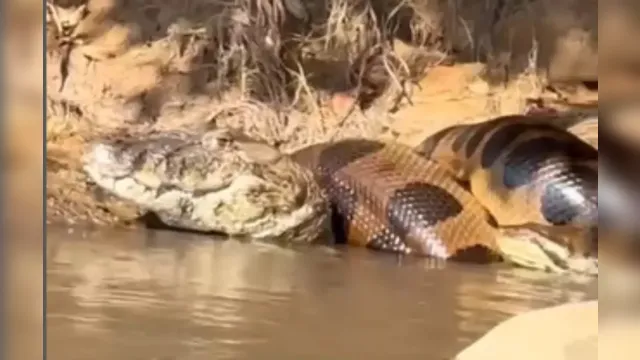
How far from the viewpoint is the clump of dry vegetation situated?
97 centimetres

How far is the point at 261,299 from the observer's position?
0.95 metres

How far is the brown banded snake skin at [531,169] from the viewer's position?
90 centimetres

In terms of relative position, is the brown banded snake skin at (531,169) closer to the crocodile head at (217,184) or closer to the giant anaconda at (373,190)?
the giant anaconda at (373,190)

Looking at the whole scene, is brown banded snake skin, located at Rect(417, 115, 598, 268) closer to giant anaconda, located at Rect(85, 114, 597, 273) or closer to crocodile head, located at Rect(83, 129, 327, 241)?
giant anaconda, located at Rect(85, 114, 597, 273)

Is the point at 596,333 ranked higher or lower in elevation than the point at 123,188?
lower

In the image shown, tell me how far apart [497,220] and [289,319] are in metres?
0.23

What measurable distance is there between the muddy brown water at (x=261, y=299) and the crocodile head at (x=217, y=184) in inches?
1.0

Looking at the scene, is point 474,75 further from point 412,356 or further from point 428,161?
point 412,356

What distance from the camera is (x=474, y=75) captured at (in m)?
0.97

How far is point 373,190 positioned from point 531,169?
0.16 metres

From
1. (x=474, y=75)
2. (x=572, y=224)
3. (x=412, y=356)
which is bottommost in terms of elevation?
(x=412, y=356)

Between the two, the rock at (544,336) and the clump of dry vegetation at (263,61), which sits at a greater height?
A: the clump of dry vegetation at (263,61)

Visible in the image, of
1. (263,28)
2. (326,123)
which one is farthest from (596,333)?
(263,28)

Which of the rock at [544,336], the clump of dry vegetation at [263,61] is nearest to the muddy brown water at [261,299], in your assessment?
the rock at [544,336]
